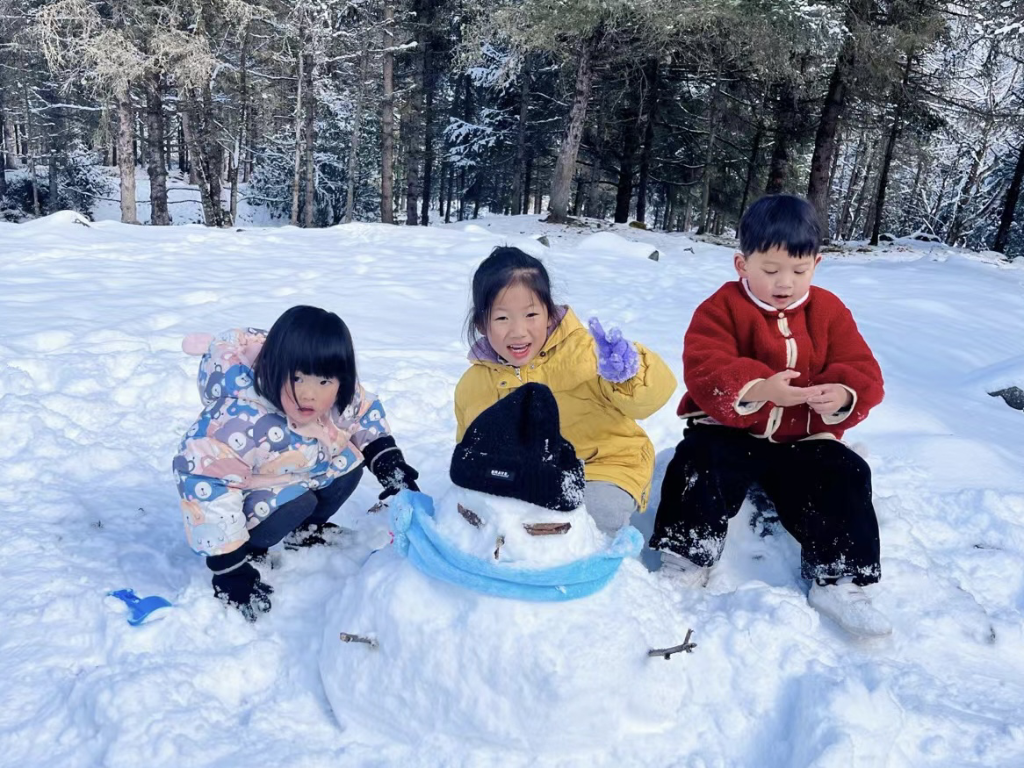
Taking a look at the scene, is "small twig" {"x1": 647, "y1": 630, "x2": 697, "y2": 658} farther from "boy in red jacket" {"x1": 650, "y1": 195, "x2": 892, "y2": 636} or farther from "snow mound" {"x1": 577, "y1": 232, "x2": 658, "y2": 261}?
"snow mound" {"x1": 577, "y1": 232, "x2": 658, "y2": 261}

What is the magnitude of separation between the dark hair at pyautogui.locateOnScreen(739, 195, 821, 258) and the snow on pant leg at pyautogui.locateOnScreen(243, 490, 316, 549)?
1776mm

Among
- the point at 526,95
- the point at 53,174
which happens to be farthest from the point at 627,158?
the point at 53,174

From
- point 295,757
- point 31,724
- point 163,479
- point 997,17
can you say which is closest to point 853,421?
Result: point 295,757

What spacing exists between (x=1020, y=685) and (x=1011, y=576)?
0.72 meters

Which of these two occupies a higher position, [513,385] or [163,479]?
[513,385]

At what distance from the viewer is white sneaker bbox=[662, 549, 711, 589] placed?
228 centimetres

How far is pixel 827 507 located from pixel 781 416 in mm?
354

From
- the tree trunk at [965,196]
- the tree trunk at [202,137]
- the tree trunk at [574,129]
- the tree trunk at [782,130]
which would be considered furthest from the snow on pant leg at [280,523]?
the tree trunk at [965,196]

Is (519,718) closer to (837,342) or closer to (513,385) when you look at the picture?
(513,385)

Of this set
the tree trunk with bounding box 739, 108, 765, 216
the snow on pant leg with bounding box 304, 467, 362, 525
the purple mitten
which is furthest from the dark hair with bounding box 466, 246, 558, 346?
the tree trunk with bounding box 739, 108, 765, 216

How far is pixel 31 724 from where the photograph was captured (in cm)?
163

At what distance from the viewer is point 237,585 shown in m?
2.06

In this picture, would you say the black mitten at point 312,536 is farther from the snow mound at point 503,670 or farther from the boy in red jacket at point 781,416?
the boy in red jacket at point 781,416

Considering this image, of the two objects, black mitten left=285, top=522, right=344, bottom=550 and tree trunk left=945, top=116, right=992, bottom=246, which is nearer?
black mitten left=285, top=522, right=344, bottom=550
